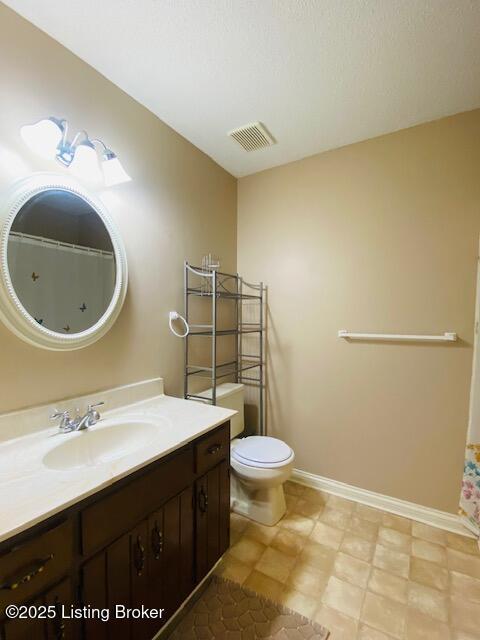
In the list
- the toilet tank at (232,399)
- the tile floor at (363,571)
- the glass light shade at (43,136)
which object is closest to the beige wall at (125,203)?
the glass light shade at (43,136)

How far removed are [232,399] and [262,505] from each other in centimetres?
67

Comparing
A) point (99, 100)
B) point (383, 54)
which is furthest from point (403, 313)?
point (99, 100)

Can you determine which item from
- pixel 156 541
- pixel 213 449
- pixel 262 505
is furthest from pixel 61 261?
pixel 262 505

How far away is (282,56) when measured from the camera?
133cm

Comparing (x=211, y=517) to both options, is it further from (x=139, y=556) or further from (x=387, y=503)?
(x=387, y=503)

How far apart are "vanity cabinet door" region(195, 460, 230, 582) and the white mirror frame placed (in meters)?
0.82

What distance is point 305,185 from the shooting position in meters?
2.17

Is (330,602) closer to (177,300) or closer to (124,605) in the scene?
(124,605)

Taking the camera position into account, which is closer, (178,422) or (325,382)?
(178,422)

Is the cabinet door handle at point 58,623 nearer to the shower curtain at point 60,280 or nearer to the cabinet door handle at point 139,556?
the cabinet door handle at point 139,556

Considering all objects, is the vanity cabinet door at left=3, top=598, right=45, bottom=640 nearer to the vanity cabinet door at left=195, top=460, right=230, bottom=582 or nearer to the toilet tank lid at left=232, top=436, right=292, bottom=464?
the vanity cabinet door at left=195, top=460, right=230, bottom=582

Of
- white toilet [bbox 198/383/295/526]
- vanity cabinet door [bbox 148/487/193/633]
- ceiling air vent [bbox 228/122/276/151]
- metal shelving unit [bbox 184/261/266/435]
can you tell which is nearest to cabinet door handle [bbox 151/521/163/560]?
vanity cabinet door [bbox 148/487/193/633]

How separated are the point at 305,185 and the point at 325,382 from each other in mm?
1465

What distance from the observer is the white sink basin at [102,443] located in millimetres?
1113
